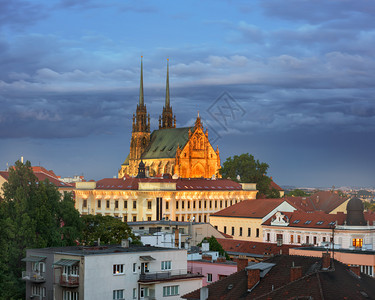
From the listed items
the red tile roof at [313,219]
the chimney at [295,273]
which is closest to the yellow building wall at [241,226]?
the red tile roof at [313,219]

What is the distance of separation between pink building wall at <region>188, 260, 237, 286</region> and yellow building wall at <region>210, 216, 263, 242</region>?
178 ft

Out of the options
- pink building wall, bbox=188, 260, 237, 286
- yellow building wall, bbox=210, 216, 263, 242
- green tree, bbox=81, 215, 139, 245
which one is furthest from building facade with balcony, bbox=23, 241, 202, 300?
yellow building wall, bbox=210, 216, 263, 242

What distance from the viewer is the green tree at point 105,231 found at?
248ft

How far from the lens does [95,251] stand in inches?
2083

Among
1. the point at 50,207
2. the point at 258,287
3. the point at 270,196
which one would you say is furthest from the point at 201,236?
the point at 270,196

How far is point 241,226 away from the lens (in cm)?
12000

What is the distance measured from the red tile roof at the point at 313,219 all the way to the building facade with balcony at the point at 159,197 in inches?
1713

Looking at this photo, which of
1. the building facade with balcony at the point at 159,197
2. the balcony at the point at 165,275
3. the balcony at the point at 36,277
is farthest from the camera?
the building facade with balcony at the point at 159,197

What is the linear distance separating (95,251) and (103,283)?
348 centimetres

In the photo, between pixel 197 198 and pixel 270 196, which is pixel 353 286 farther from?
pixel 270 196

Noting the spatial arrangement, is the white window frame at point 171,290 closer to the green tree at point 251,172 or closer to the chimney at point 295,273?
the chimney at point 295,273

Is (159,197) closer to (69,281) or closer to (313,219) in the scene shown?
(313,219)

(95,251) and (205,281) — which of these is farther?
(205,281)

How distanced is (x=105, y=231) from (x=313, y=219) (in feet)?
128
